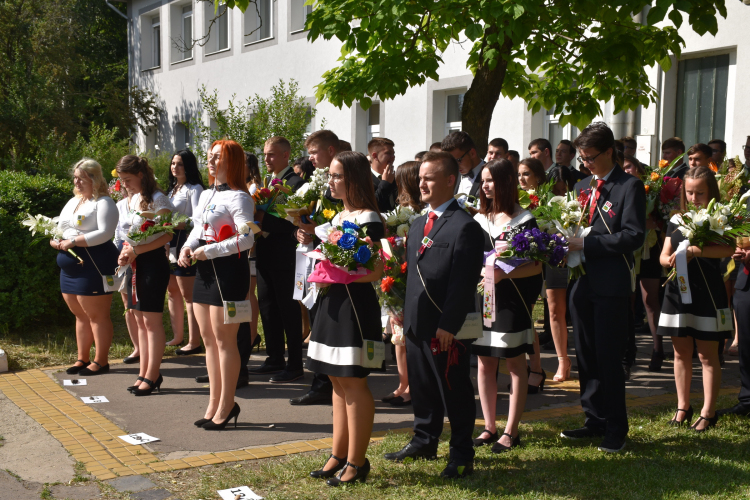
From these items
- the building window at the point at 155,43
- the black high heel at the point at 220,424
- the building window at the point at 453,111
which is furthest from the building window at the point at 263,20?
the black high heel at the point at 220,424

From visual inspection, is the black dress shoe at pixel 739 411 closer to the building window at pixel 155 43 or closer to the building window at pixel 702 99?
the building window at pixel 702 99

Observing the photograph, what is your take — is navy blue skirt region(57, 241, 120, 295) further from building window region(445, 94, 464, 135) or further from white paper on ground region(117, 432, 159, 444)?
building window region(445, 94, 464, 135)

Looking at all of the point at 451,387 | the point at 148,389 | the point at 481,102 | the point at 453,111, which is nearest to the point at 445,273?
the point at 451,387

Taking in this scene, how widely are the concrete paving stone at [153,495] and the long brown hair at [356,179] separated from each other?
2057mm

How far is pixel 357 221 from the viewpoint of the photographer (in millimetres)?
4641

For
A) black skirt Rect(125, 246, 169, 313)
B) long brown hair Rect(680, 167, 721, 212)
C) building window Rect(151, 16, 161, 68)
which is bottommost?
black skirt Rect(125, 246, 169, 313)

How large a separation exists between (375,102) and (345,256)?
13.6m

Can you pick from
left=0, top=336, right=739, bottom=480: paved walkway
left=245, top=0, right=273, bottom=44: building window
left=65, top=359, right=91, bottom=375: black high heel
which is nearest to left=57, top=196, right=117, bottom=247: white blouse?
left=65, top=359, right=91, bottom=375: black high heel

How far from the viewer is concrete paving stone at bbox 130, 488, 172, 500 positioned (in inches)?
173

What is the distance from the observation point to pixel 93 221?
7.27 metres

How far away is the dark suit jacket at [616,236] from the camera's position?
15.9 feet

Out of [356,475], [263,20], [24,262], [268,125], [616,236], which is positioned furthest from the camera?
[263,20]

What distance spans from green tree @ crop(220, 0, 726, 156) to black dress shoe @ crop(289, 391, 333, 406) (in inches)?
137

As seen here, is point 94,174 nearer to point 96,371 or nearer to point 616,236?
point 96,371
